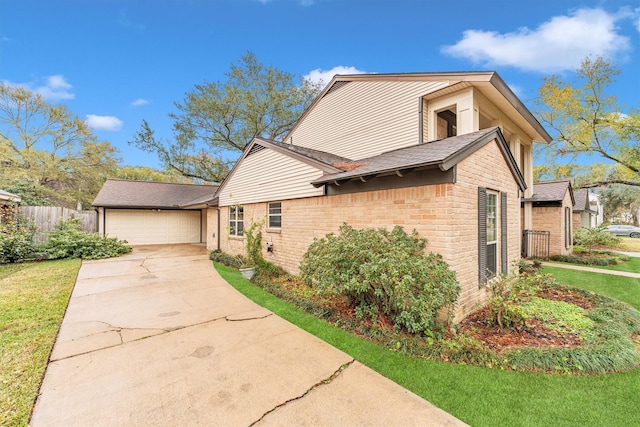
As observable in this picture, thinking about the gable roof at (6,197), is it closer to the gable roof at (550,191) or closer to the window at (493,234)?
the window at (493,234)

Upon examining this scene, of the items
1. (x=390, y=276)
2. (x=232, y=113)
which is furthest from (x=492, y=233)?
(x=232, y=113)

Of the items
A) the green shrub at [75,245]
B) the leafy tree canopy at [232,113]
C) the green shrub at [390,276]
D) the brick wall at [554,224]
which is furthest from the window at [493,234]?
the leafy tree canopy at [232,113]

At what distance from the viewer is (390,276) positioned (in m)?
3.86

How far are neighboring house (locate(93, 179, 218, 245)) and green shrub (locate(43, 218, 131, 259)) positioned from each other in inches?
→ 104

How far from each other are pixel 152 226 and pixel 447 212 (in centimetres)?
1674

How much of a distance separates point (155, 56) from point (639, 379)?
21745 millimetres

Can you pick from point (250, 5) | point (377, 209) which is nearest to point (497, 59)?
point (250, 5)

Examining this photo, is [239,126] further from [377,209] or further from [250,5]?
[377,209]

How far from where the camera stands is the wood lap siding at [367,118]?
812cm

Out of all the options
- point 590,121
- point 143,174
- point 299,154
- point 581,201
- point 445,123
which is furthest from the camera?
point 143,174

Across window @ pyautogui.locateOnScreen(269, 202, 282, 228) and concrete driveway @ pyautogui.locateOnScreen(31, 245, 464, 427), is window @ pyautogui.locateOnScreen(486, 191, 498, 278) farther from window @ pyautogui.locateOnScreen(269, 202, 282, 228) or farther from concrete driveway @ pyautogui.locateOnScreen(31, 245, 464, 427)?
window @ pyautogui.locateOnScreen(269, 202, 282, 228)

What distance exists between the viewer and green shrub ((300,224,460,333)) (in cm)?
367

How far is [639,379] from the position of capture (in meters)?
2.94

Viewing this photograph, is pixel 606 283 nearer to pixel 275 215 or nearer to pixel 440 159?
pixel 440 159
